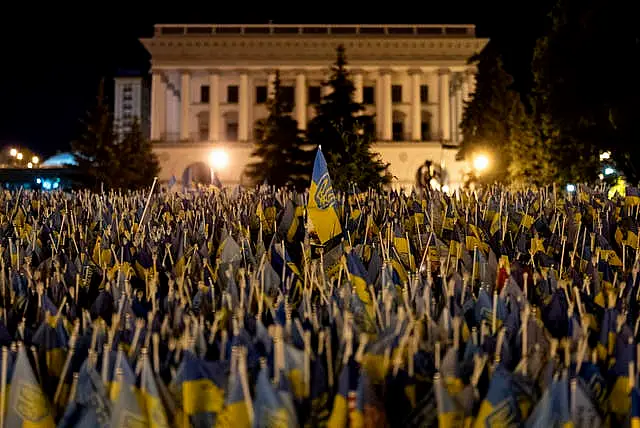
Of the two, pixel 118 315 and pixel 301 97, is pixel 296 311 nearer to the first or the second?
pixel 118 315

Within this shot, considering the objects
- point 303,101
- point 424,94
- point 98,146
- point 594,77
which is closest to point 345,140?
point 594,77

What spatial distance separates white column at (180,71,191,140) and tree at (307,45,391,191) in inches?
1115

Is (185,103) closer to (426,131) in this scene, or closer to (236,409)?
(426,131)

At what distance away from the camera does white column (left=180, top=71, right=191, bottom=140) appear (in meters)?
56.9

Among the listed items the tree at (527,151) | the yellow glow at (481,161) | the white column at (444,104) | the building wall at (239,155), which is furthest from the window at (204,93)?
the tree at (527,151)

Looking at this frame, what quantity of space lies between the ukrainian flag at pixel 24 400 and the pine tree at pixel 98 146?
34.6 m

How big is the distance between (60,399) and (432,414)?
1372 millimetres

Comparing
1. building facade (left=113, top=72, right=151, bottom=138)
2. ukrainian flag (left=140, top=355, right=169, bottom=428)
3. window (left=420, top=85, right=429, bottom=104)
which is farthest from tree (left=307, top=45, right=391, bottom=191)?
building facade (left=113, top=72, right=151, bottom=138)

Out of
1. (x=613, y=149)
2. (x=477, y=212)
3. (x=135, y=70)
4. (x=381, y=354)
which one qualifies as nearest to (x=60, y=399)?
(x=381, y=354)

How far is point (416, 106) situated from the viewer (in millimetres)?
58125

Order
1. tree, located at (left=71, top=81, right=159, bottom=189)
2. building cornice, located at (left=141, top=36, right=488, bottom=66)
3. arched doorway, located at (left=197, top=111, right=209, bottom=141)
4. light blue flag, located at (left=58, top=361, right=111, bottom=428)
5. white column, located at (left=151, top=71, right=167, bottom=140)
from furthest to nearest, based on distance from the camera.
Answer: arched doorway, located at (left=197, top=111, right=209, bottom=141)
white column, located at (left=151, top=71, right=167, bottom=140)
building cornice, located at (left=141, top=36, right=488, bottom=66)
tree, located at (left=71, top=81, right=159, bottom=189)
light blue flag, located at (left=58, top=361, right=111, bottom=428)

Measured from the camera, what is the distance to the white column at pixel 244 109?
56.8m

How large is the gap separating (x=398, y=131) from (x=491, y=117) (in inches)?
1026

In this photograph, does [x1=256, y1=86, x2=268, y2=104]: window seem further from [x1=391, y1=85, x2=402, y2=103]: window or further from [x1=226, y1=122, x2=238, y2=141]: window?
[x1=391, y1=85, x2=402, y2=103]: window
